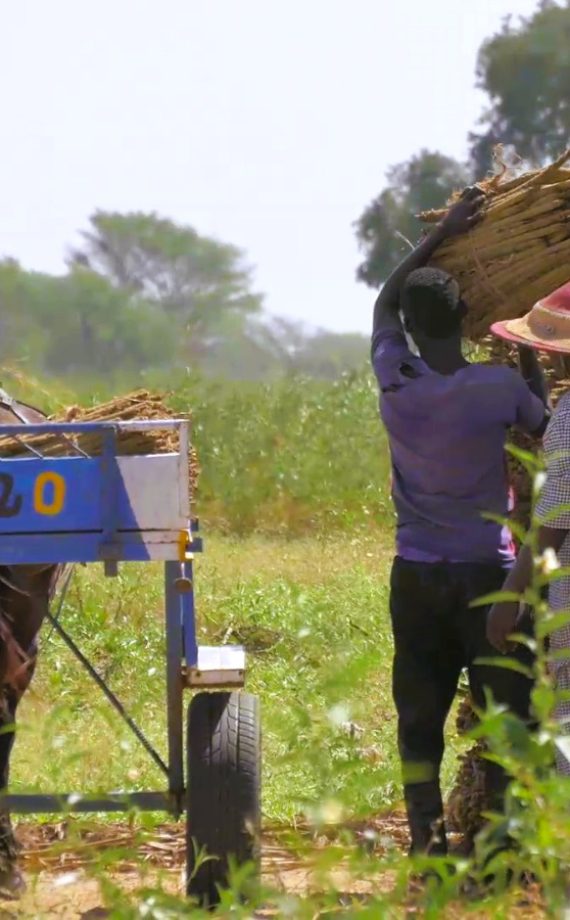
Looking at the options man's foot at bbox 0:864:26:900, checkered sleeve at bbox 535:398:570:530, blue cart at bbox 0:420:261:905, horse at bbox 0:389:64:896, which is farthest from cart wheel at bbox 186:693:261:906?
checkered sleeve at bbox 535:398:570:530

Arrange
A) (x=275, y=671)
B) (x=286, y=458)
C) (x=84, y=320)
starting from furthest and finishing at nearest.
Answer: (x=84, y=320)
(x=286, y=458)
(x=275, y=671)

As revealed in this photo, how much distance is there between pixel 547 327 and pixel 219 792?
153cm

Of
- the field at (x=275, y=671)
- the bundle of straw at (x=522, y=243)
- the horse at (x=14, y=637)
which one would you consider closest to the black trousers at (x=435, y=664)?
the field at (x=275, y=671)

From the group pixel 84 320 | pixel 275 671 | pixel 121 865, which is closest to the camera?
pixel 121 865

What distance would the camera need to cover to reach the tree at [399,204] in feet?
114

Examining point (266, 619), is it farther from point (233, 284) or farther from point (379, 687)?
point (233, 284)

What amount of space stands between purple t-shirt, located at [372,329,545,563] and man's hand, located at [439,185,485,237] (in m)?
0.43

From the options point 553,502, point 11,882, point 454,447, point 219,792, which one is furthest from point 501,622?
point 11,882

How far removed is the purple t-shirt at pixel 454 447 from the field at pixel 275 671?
0.49m

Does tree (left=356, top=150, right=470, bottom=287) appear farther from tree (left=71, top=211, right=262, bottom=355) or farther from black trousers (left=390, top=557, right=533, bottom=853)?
black trousers (left=390, top=557, right=533, bottom=853)

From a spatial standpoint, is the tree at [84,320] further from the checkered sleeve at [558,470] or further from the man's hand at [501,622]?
the checkered sleeve at [558,470]

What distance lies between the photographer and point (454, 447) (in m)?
4.75

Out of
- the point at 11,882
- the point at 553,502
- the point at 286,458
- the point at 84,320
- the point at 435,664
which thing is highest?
the point at 84,320

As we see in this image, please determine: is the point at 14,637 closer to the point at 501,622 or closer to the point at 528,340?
the point at 501,622
